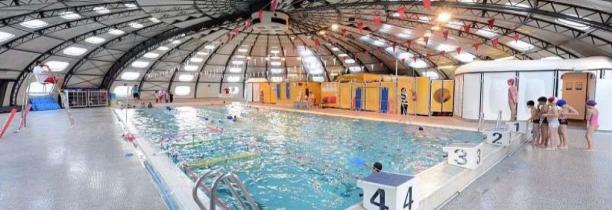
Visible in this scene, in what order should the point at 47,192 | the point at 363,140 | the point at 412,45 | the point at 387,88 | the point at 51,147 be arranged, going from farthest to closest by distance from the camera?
the point at 412,45 → the point at 387,88 → the point at 363,140 → the point at 51,147 → the point at 47,192

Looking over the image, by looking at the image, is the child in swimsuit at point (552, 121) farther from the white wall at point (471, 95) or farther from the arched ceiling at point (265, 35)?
the arched ceiling at point (265, 35)

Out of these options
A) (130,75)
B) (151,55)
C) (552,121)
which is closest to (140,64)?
(130,75)

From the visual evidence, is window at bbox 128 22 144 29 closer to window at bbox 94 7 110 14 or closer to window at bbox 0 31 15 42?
window at bbox 94 7 110 14

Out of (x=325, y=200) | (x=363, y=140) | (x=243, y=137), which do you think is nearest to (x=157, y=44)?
(x=243, y=137)

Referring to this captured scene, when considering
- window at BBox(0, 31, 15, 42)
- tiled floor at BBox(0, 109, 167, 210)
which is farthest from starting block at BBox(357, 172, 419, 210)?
window at BBox(0, 31, 15, 42)

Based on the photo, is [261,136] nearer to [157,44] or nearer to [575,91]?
[575,91]

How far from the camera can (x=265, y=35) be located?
979 inches

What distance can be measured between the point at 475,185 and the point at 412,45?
21.4 m

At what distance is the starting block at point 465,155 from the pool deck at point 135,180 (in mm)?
287

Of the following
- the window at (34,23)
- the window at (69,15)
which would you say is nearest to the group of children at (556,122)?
the window at (69,15)

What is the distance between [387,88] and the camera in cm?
1543

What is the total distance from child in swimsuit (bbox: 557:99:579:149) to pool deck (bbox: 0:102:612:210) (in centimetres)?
22

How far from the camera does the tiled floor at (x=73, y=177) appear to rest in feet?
10.7

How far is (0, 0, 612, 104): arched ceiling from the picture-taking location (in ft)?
41.0
